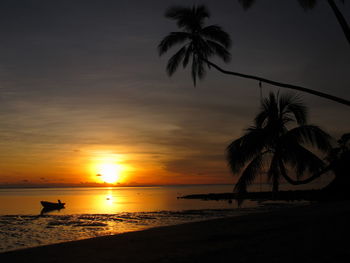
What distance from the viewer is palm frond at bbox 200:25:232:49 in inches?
543

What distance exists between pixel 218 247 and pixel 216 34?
989 centimetres

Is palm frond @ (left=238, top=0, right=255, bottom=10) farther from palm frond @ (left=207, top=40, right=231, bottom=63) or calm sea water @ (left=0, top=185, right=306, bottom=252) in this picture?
calm sea water @ (left=0, top=185, right=306, bottom=252)

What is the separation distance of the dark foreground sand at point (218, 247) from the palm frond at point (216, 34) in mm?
8286

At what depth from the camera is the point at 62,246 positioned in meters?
7.91

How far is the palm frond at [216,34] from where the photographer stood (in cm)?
1379

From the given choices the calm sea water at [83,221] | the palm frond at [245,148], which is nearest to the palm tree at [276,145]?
the palm frond at [245,148]

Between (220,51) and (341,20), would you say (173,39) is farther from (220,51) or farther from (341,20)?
(341,20)

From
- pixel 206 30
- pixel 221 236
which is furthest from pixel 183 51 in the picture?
pixel 221 236

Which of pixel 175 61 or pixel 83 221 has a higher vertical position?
pixel 175 61

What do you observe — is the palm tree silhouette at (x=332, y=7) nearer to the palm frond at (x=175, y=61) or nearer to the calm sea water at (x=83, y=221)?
the palm frond at (x=175, y=61)

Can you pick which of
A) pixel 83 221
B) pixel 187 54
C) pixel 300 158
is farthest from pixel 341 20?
Result: pixel 83 221

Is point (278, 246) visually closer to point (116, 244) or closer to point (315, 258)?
point (315, 258)

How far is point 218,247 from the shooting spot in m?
6.67

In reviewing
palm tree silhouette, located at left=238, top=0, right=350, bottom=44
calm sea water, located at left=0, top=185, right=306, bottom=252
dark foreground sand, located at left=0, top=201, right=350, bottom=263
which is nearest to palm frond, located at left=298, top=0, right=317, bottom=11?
palm tree silhouette, located at left=238, top=0, right=350, bottom=44
